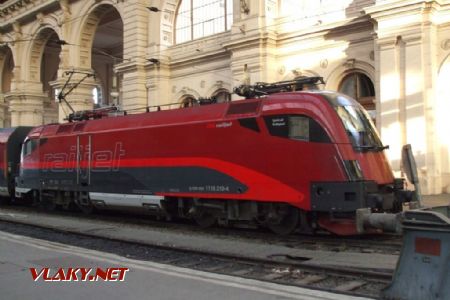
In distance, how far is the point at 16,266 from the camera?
812 centimetres

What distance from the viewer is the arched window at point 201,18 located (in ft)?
91.2

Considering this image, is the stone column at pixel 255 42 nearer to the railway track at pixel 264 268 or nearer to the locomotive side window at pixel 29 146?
the locomotive side window at pixel 29 146

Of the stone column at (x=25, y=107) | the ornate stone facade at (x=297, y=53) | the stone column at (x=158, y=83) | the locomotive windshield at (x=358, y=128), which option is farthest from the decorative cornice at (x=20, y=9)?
the locomotive windshield at (x=358, y=128)

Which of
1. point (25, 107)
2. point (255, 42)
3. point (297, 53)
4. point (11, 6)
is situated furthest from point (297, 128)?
point (11, 6)

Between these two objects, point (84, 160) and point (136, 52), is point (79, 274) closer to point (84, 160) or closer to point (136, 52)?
point (84, 160)

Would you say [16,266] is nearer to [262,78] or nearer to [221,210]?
[221,210]

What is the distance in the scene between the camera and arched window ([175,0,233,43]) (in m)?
27.8

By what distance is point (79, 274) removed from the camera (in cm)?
751

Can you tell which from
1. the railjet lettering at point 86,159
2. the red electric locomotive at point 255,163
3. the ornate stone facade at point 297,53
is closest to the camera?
the red electric locomotive at point 255,163

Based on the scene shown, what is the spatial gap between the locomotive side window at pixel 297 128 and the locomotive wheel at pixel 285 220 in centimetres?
157

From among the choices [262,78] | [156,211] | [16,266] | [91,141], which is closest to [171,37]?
[262,78]

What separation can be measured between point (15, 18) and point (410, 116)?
109 ft

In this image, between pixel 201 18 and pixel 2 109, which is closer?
pixel 201 18

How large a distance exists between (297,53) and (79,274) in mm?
18417
